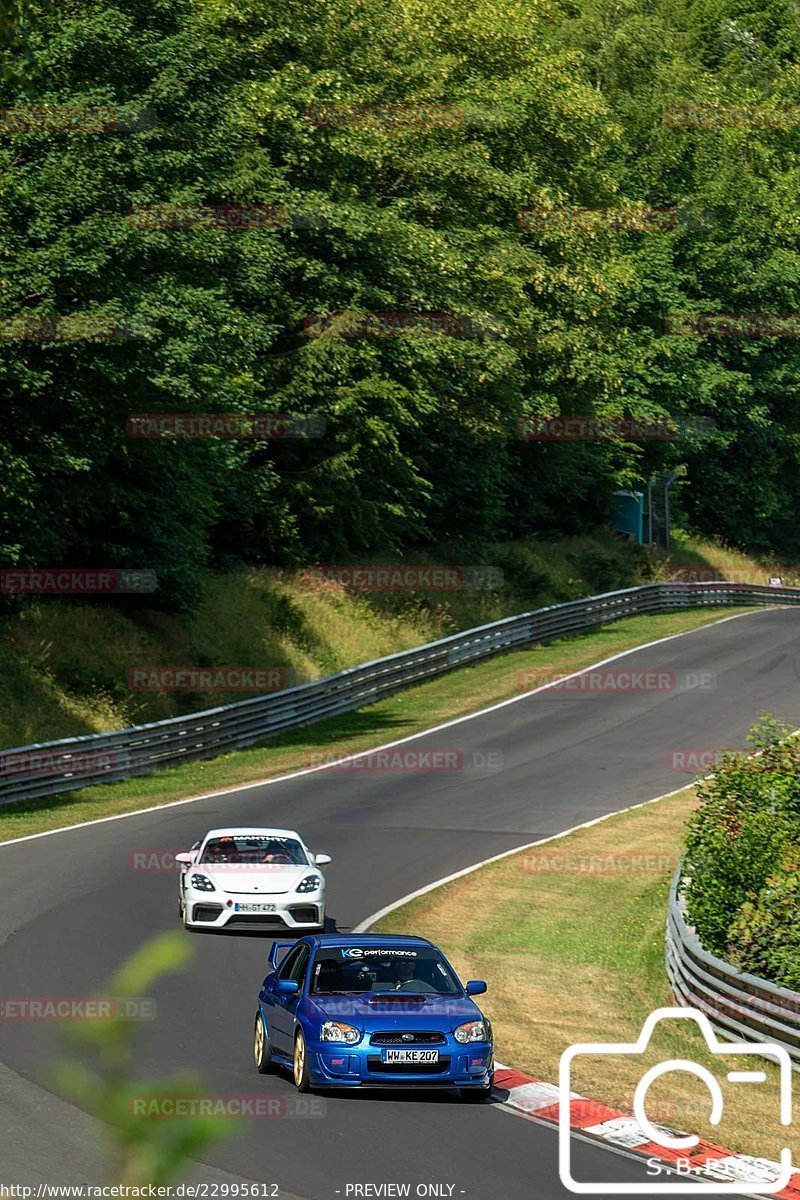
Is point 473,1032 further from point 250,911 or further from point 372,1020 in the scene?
point 250,911

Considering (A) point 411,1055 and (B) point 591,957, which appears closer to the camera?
(A) point 411,1055

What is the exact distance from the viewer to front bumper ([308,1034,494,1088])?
12.9 meters

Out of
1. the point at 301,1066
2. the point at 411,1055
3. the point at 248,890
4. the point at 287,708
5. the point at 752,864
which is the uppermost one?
the point at 411,1055

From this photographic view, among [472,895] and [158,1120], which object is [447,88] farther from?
[158,1120]

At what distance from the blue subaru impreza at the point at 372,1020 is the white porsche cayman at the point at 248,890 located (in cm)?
640

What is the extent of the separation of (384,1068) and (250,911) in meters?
8.29

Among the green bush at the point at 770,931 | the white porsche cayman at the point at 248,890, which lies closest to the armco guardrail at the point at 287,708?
the white porsche cayman at the point at 248,890

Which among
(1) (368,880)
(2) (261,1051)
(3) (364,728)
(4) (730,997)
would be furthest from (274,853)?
(3) (364,728)

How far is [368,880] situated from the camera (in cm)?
2497

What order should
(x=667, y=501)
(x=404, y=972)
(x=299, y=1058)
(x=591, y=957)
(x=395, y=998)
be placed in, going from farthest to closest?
(x=667, y=501) → (x=591, y=957) → (x=404, y=972) → (x=395, y=998) → (x=299, y=1058)

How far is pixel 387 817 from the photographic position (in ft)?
99.7

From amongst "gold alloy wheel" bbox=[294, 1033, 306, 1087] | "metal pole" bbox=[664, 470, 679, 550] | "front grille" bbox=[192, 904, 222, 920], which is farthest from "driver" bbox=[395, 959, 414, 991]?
"metal pole" bbox=[664, 470, 679, 550]

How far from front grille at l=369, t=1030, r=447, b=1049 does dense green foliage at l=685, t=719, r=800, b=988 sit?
18.6 ft

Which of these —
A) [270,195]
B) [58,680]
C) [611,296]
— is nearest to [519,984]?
[58,680]
